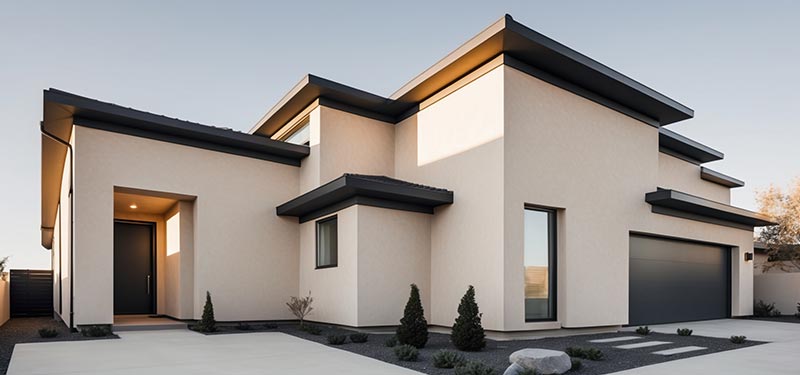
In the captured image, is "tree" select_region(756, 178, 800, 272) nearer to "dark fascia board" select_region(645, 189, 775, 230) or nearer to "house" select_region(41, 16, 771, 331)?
"dark fascia board" select_region(645, 189, 775, 230)

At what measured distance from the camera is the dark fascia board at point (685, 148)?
50.5 ft

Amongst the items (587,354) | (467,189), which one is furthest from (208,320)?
(587,354)

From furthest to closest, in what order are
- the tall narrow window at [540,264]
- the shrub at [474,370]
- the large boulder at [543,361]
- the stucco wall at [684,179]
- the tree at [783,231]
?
the tree at [783,231], the stucco wall at [684,179], the tall narrow window at [540,264], the large boulder at [543,361], the shrub at [474,370]

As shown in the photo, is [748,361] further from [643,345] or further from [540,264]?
[540,264]

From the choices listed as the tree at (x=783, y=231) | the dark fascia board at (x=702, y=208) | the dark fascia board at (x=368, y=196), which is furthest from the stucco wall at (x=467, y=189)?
the tree at (x=783, y=231)

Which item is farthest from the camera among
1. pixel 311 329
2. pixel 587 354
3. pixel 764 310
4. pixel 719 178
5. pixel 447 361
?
pixel 719 178

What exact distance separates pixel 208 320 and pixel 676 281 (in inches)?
483

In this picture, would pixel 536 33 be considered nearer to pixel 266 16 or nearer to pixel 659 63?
pixel 659 63

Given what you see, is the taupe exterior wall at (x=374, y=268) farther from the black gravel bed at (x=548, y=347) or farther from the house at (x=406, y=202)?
the black gravel bed at (x=548, y=347)

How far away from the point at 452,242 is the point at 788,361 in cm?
602

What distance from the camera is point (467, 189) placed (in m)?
11.0

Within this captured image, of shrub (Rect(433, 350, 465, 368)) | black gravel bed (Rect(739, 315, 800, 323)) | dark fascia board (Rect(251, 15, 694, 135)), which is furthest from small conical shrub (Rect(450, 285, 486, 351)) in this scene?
black gravel bed (Rect(739, 315, 800, 323))

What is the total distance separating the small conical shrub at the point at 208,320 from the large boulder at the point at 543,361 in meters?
7.01

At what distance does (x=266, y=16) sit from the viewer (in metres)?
15.6
